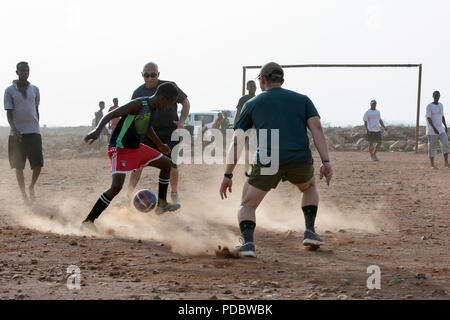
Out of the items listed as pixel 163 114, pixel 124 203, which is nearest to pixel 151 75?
pixel 163 114

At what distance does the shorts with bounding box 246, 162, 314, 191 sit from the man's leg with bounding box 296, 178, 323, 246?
0.13 meters

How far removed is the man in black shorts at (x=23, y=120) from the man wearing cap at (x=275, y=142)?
495 centimetres

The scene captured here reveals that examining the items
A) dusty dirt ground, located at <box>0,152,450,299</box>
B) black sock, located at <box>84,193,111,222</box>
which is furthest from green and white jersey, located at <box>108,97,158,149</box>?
dusty dirt ground, located at <box>0,152,450,299</box>

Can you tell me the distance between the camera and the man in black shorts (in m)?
10.5

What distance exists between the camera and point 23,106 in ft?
34.4

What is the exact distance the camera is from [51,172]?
58.7ft

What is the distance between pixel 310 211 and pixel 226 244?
3.12 feet

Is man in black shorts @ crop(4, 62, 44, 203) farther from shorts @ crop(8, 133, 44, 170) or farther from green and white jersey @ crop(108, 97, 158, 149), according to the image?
green and white jersey @ crop(108, 97, 158, 149)

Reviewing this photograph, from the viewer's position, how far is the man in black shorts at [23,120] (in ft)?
34.3

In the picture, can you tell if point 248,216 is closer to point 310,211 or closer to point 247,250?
point 247,250

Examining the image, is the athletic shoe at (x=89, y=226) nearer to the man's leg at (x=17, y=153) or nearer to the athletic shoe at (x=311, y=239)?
the athletic shoe at (x=311, y=239)
